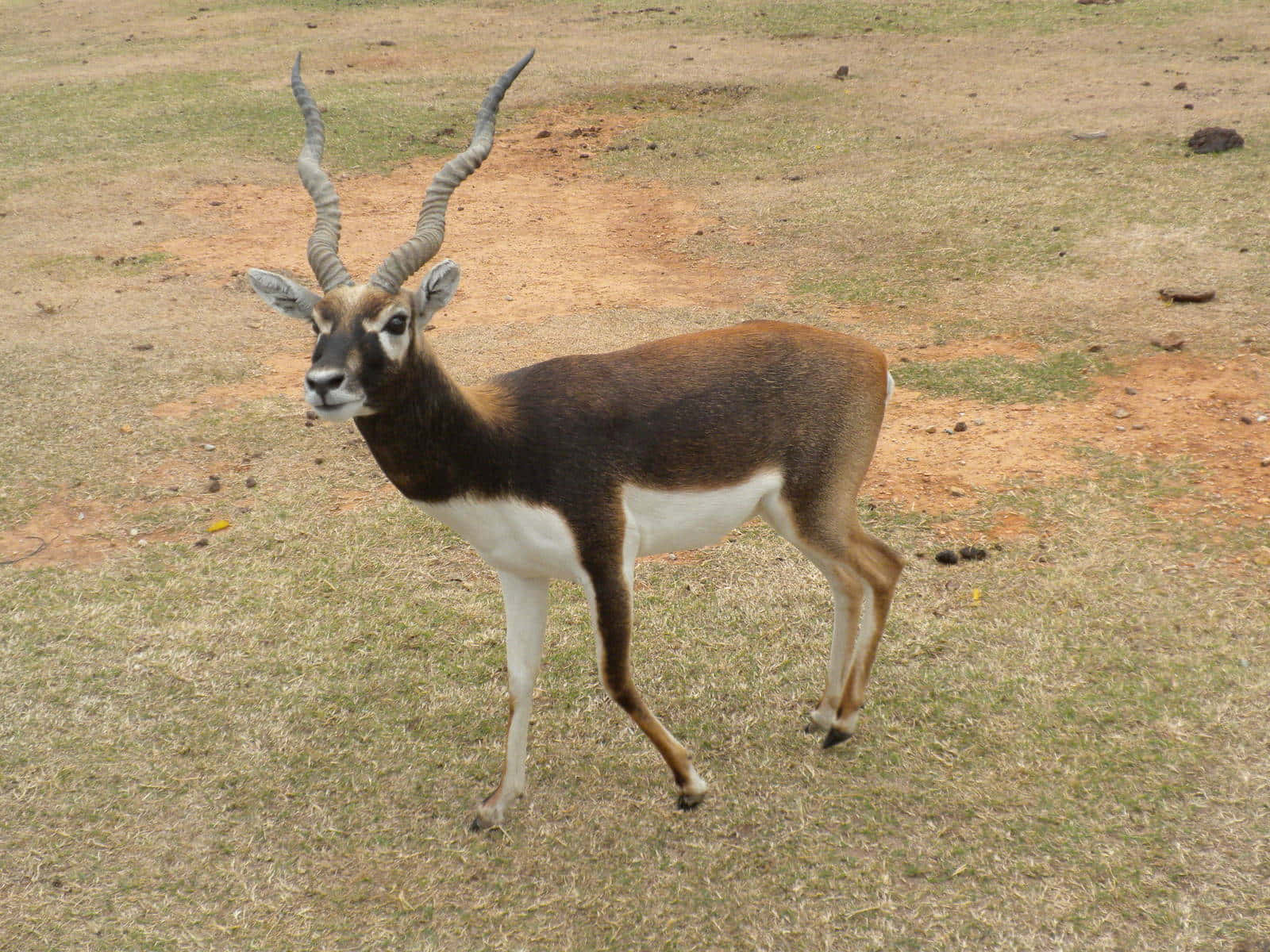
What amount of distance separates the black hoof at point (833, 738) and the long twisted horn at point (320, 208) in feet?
8.77

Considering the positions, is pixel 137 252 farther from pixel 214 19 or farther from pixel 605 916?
pixel 214 19

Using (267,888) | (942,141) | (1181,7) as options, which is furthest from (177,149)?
(1181,7)

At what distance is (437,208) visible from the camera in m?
4.07

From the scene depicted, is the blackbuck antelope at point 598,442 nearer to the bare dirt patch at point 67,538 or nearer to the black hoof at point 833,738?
the black hoof at point 833,738

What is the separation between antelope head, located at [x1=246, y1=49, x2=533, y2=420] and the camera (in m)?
3.42

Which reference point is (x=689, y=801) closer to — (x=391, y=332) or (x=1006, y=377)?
(x=391, y=332)

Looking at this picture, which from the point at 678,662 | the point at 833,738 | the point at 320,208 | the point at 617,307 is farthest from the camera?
the point at 617,307

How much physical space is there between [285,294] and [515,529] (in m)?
1.14

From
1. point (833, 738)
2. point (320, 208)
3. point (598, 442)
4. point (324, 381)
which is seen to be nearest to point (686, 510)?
point (598, 442)

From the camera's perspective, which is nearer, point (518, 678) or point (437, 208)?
point (437, 208)

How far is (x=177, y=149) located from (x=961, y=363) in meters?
11.1

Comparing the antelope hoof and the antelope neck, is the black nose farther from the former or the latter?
the antelope hoof

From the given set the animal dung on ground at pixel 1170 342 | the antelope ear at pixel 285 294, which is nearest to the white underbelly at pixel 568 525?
the antelope ear at pixel 285 294

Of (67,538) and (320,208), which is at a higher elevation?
(320,208)
